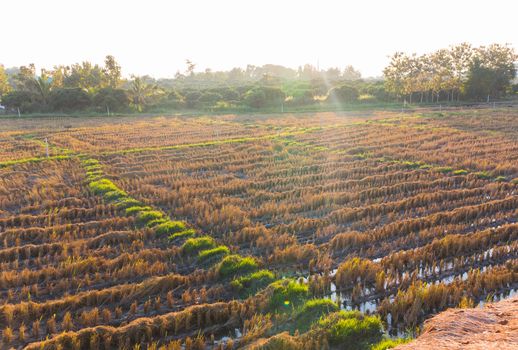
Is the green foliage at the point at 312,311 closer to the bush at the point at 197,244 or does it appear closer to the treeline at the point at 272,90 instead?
the bush at the point at 197,244

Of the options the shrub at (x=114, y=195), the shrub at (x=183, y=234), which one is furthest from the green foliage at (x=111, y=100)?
the shrub at (x=183, y=234)

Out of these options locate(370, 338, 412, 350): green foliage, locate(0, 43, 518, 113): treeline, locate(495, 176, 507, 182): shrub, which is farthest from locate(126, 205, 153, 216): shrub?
locate(0, 43, 518, 113): treeline

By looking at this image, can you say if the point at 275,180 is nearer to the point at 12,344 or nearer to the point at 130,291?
the point at 130,291

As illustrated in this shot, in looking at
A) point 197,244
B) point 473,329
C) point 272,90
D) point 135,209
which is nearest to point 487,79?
point 272,90

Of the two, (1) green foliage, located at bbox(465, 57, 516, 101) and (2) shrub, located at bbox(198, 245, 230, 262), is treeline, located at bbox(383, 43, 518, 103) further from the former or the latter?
(2) shrub, located at bbox(198, 245, 230, 262)

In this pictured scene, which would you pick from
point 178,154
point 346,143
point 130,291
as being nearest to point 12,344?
point 130,291
